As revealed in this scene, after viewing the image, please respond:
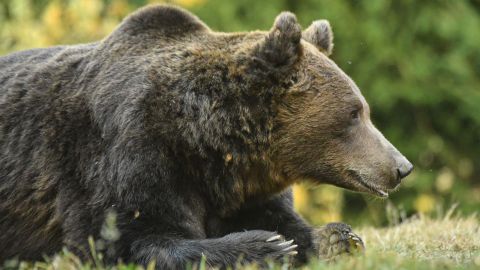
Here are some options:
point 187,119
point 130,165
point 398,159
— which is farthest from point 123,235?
point 398,159

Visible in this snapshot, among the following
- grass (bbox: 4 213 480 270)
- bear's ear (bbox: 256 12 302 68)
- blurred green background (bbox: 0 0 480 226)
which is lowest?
blurred green background (bbox: 0 0 480 226)

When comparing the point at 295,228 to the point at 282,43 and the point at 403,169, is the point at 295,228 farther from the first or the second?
the point at 282,43

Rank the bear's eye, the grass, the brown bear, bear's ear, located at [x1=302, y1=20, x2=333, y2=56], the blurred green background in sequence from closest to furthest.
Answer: the grass
the brown bear
the bear's eye
bear's ear, located at [x1=302, y1=20, x2=333, y2=56]
the blurred green background

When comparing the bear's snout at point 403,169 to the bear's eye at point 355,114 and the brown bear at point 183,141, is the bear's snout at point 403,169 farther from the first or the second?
the bear's eye at point 355,114

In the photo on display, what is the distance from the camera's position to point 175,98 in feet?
18.3

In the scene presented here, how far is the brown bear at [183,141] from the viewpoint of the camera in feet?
17.7

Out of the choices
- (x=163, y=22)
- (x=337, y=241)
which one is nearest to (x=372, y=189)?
(x=337, y=241)

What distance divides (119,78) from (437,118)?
925 centimetres

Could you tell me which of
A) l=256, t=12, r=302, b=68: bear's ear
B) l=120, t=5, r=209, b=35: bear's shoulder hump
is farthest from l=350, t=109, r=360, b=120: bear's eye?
l=120, t=5, r=209, b=35: bear's shoulder hump

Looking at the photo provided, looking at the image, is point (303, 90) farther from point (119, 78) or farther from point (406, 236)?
point (406, 236)

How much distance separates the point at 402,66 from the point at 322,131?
825cm

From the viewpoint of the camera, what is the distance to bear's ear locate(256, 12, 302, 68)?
564 centimetres

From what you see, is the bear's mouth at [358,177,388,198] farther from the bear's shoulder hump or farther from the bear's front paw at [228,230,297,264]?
the bear's shoulder hump

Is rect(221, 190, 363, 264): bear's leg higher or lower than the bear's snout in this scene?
lower
